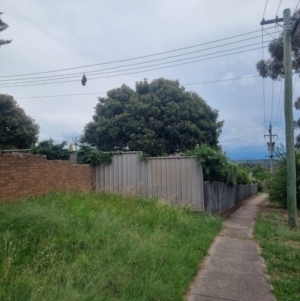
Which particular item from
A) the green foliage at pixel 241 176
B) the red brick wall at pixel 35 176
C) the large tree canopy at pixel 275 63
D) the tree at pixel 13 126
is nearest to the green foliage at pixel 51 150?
the red brick wall at pixel 35 176

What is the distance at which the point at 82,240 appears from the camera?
4316 mm

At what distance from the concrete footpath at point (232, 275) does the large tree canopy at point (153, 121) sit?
1218 cm

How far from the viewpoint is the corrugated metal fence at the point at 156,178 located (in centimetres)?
970

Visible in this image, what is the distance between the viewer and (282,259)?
5.62 meters

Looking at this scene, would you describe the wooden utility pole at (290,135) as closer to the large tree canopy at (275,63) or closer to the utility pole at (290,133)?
the utility pole at (290,133)

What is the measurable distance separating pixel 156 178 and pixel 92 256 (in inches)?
246

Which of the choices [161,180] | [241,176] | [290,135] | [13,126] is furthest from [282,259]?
[13,126]

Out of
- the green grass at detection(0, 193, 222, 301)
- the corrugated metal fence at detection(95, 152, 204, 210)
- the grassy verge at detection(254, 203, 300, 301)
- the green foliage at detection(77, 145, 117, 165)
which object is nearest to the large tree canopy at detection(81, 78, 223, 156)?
the green foliage at detection(77, 145, 117, 165)

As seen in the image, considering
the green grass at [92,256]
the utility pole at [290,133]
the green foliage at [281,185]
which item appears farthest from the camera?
the green foliage at [281,185]

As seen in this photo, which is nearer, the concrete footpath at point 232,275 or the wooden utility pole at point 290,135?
the concrete footpath at point 232,275

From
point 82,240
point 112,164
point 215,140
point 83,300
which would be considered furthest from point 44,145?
point 215,140

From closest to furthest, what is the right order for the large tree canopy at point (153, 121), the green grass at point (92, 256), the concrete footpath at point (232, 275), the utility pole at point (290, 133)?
the green grass at point (92, 256)
the concrete footpath at point (232, 275)
the utility pole at point (290, 133)
the large tree canopy at point (153, 121)

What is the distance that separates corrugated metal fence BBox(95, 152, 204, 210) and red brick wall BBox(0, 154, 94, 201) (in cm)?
103

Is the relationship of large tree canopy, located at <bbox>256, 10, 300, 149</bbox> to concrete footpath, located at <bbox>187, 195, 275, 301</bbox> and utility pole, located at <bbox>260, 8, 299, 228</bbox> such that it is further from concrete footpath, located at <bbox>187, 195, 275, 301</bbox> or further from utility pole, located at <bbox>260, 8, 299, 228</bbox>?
concrete footpath, located at <bbox>187, 195, 275, 301</bbox>
